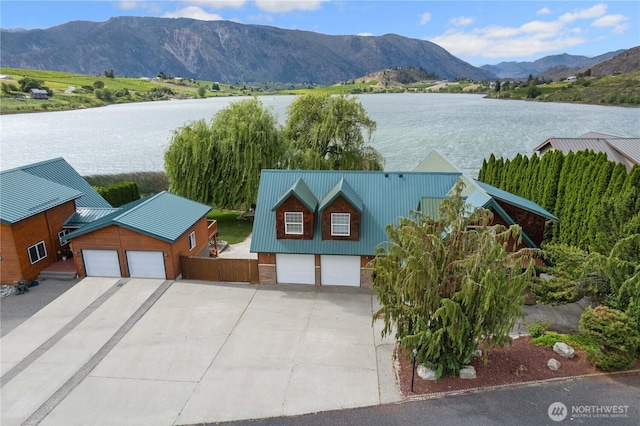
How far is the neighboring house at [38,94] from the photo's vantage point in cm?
11956

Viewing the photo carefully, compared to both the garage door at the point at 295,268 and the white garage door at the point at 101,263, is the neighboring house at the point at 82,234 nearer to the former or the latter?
the white garage door at the point at 101,263

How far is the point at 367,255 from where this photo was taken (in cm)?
2066

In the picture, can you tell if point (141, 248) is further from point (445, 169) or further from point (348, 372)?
point (445, 169)

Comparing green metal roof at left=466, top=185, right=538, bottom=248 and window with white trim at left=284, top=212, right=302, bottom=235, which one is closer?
green metal roof at left=466, top=185, right=538, bottom=248

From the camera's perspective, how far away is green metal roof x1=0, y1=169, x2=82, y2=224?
2102cm

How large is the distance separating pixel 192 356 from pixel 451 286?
396 inches

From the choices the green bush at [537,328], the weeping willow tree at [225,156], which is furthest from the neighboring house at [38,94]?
the green bush at [537,328]

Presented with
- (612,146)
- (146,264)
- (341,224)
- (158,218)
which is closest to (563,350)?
(341,224)

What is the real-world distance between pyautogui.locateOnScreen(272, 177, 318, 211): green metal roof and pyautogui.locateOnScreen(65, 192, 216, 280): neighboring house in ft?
20.2

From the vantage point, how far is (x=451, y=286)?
491 inches

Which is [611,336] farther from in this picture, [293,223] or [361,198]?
[293,223]

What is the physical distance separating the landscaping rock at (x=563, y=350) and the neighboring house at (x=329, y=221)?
28.4 ft

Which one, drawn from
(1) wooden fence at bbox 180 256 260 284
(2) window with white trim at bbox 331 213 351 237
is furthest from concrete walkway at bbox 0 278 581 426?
(2) window with white trim at bbox 331 213 351 237

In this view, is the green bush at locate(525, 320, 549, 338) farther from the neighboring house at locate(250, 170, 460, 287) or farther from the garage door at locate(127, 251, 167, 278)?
the garage door at locate(127, 251, 167, 278)
